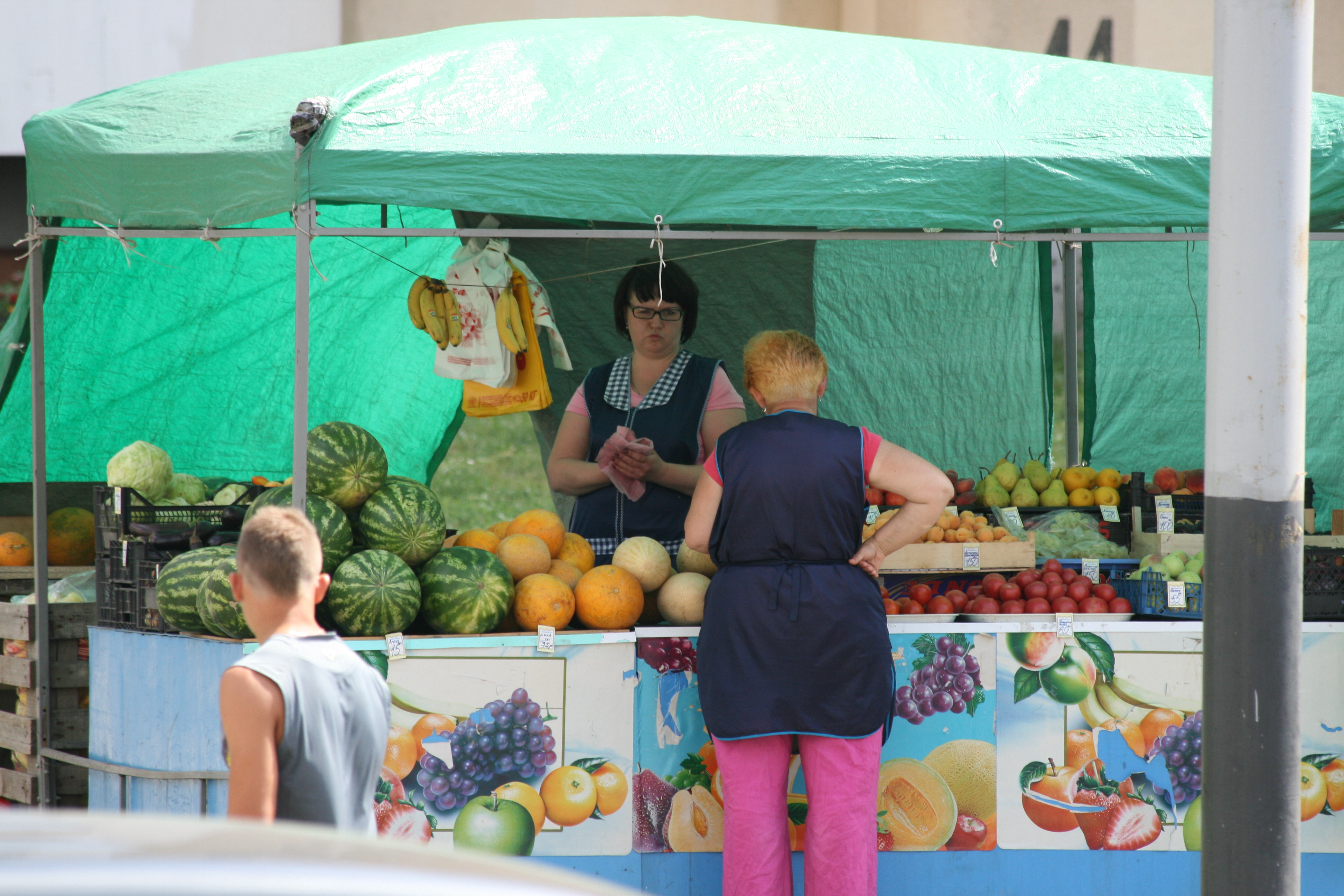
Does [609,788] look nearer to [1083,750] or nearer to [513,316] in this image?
[1083,750]

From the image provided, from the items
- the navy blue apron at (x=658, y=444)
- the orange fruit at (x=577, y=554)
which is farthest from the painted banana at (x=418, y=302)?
the orange fruit at (x=577, y=554)

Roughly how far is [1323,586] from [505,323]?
3.70 metres

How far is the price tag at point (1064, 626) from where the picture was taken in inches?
190

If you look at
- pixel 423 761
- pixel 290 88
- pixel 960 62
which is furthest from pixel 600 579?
pixel 960 62

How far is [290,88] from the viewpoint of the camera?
Answer: 16.0ft

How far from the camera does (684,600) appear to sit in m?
4.79

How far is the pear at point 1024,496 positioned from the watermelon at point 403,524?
10.9 feet

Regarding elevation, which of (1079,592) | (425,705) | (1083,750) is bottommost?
(1083,750)

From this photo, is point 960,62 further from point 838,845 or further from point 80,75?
point 80,75

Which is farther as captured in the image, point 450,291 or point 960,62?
point 450,291

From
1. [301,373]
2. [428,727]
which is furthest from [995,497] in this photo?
[301,373]

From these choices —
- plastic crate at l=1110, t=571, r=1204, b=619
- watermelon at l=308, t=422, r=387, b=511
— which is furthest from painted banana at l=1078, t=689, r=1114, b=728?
watermelon at l=308, t=422, r=387, b=511

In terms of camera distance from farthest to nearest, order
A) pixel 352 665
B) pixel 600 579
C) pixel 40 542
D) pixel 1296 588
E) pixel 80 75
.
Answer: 1. pixel 80 75
2. pixel 40 542
3. pixel 600 579
4. pixel 1296 588
5. pixel 352 665

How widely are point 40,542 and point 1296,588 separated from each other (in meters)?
5.18
